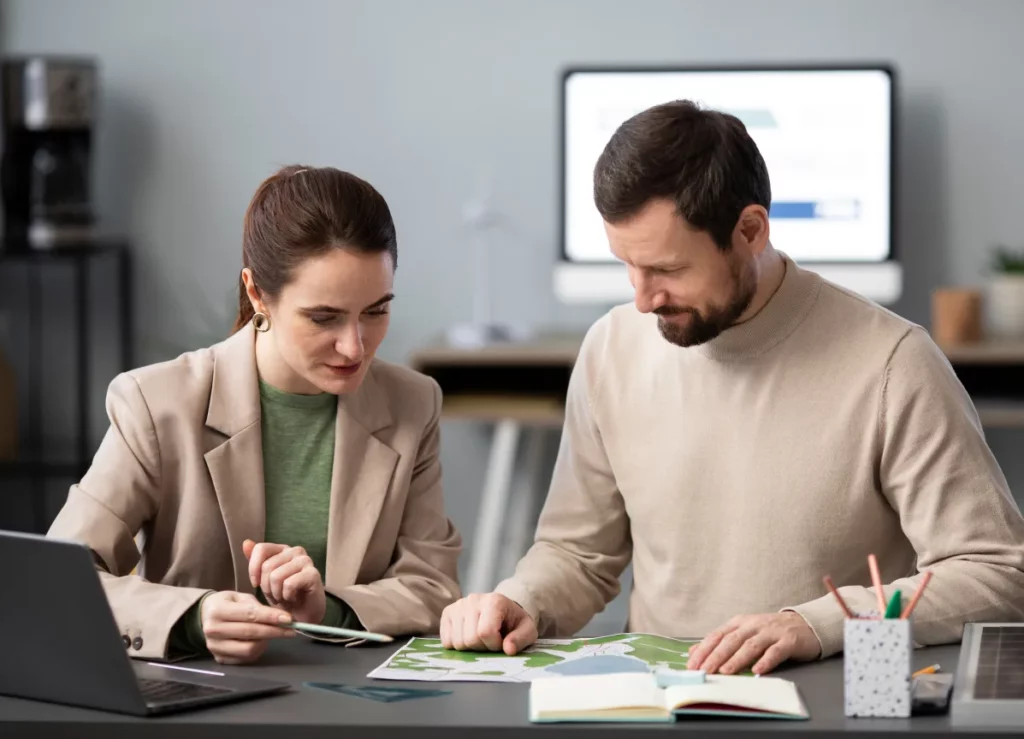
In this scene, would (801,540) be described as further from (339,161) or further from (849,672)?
(339,161)

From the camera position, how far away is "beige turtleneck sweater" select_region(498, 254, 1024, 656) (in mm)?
1646

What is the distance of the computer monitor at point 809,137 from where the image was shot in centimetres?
359

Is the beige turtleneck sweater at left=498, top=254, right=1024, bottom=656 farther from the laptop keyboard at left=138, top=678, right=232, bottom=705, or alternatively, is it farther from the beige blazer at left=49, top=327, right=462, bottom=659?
the laptop keyboard at left=138, top=678, right=232, bottom=705

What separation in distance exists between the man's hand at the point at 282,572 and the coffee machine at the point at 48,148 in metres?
2.33

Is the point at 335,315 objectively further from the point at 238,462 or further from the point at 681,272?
the point at 681,272

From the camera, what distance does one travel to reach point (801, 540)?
173 cm

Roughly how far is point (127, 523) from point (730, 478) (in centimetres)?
72

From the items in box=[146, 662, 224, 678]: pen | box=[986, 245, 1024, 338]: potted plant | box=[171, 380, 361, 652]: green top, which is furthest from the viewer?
box=[986, 245, 1024, 338]: potted plant

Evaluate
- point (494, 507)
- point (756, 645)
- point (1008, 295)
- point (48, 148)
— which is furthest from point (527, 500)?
point (756, 645)

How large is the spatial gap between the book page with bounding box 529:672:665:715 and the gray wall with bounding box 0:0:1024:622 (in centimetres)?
261

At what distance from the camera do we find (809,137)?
3598 mm

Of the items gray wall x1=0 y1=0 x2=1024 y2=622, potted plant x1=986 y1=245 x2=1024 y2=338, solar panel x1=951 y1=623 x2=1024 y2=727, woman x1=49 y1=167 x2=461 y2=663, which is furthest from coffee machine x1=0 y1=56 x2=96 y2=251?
solar panel x1=951 y1=623 x2=1024 y2=727

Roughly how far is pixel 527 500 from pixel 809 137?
1170 millimetres

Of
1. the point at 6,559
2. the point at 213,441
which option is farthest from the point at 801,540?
the point at 6,559
